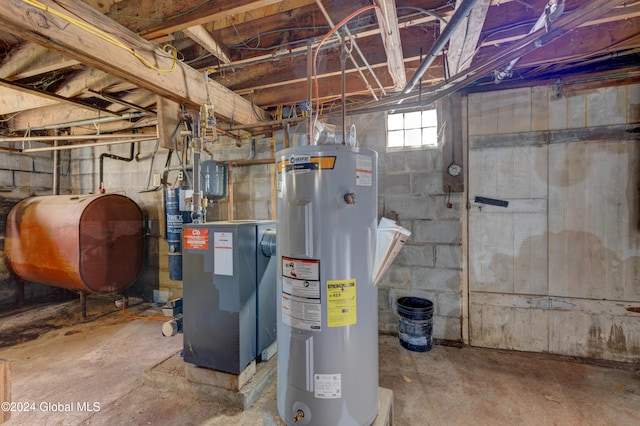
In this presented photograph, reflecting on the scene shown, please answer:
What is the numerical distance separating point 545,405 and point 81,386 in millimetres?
3100

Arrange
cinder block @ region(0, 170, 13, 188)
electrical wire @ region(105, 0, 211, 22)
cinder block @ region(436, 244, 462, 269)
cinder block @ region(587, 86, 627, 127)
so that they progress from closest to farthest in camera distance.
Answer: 1. electrical wire @ region(105, 0, 211, 22)
2. cinder block @ region(587, 86, 627, 127)
3. cinder block @ region(436, 244, 462, 269)
4. cinder block @ region(0, 170, 13, 188)

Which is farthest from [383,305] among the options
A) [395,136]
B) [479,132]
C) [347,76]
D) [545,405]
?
[347,76]

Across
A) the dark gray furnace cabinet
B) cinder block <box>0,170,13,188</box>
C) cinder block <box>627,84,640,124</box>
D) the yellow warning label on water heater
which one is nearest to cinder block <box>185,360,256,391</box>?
the dark gray furnace cabinet

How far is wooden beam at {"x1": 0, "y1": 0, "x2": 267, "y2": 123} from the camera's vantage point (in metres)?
1.26

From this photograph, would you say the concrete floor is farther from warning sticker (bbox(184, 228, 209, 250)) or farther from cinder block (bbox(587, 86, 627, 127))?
cinder block (bbox(587, 86, 627, 127))

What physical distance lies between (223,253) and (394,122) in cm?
202

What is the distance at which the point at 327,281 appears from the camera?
1203 millimetres

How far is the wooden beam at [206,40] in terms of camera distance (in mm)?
1730

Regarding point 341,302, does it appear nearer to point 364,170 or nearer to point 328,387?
point 328,387

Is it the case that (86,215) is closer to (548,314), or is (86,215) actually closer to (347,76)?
(347,76)

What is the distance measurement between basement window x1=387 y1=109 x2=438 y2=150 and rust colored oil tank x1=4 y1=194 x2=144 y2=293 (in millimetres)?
3143

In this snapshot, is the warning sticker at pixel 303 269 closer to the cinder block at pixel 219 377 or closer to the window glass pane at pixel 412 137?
the cinder block at pixel 219 377

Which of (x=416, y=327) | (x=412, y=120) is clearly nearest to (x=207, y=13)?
(x=412, y=120)

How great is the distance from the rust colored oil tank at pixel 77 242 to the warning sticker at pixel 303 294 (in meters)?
2.86
